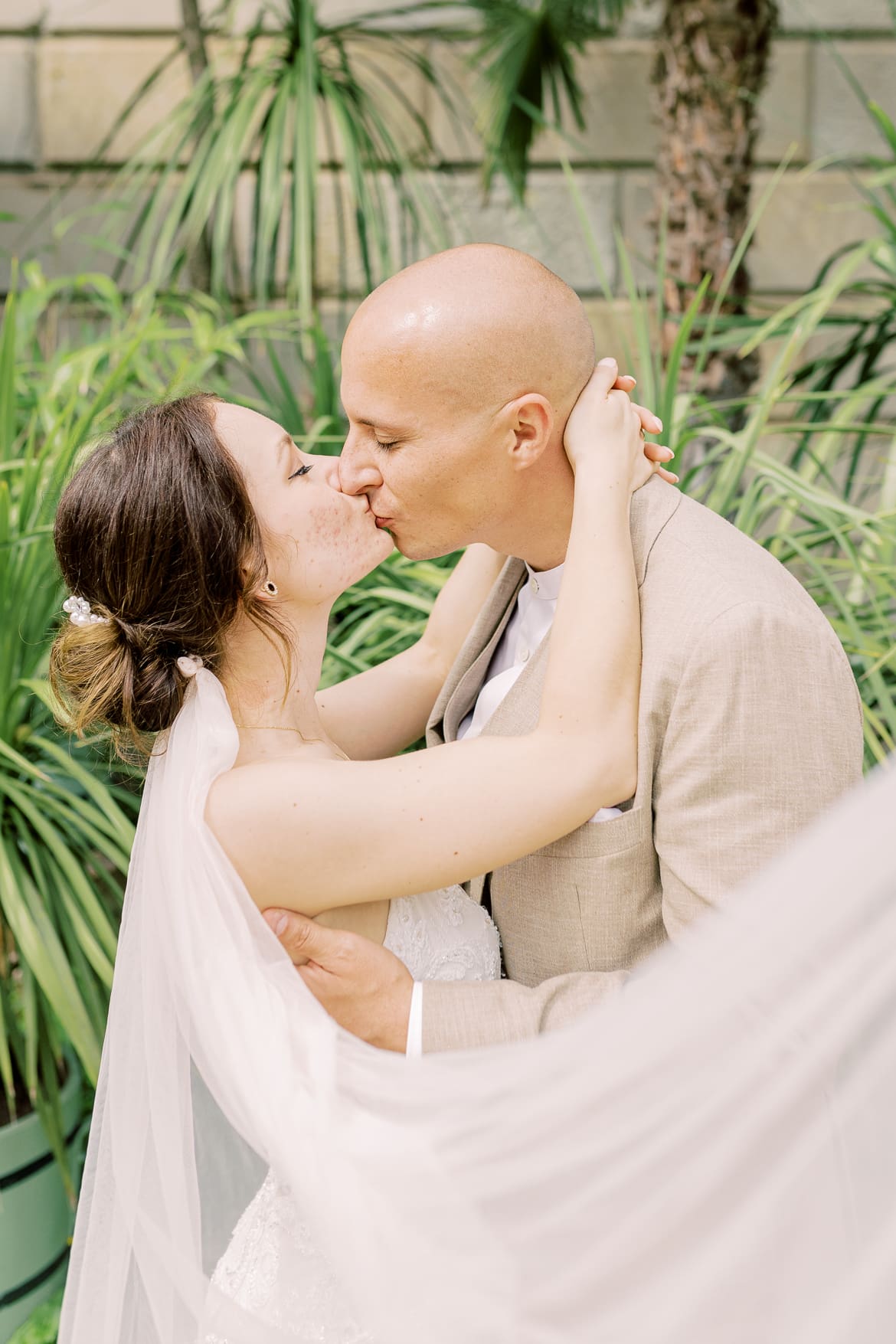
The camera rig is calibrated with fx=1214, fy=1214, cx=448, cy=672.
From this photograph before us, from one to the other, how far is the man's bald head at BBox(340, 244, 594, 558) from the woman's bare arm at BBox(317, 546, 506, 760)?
0.34 m

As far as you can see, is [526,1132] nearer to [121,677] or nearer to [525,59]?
[121,677]

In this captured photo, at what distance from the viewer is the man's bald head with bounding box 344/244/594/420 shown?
1.62 m

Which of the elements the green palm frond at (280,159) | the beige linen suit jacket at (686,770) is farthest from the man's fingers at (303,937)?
the green palm frond at (280,159)

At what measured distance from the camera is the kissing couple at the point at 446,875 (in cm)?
118

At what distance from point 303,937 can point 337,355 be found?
9.07ft

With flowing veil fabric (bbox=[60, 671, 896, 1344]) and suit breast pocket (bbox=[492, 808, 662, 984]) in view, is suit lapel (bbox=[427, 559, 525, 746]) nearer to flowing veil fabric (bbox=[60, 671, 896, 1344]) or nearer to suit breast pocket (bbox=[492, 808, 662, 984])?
suit breast pocket (bbox=[492, 808, 662, 984])

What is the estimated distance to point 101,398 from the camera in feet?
8.34

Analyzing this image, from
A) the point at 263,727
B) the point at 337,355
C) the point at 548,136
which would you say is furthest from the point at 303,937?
the point at 548,136

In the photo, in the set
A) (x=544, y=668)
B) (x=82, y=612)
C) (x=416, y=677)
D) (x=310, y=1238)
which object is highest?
(x=82, y=612)

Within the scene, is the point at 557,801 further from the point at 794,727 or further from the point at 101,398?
the point at 101,398

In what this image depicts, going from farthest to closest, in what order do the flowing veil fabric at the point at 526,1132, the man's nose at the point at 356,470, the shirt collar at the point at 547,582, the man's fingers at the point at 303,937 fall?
1. the shirt collar at the point at 547,582
2. the man's nose at the point at 356,470
3. the man's fingers at the point at 303,937
4. the flowing veil fabric at the point at 526,1132

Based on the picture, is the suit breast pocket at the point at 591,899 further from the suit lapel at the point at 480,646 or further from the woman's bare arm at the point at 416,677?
the woman's bare arm at the point at 416,677

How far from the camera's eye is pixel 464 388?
1.64 metres

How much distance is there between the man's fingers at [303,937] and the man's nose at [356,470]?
23.7 inches
